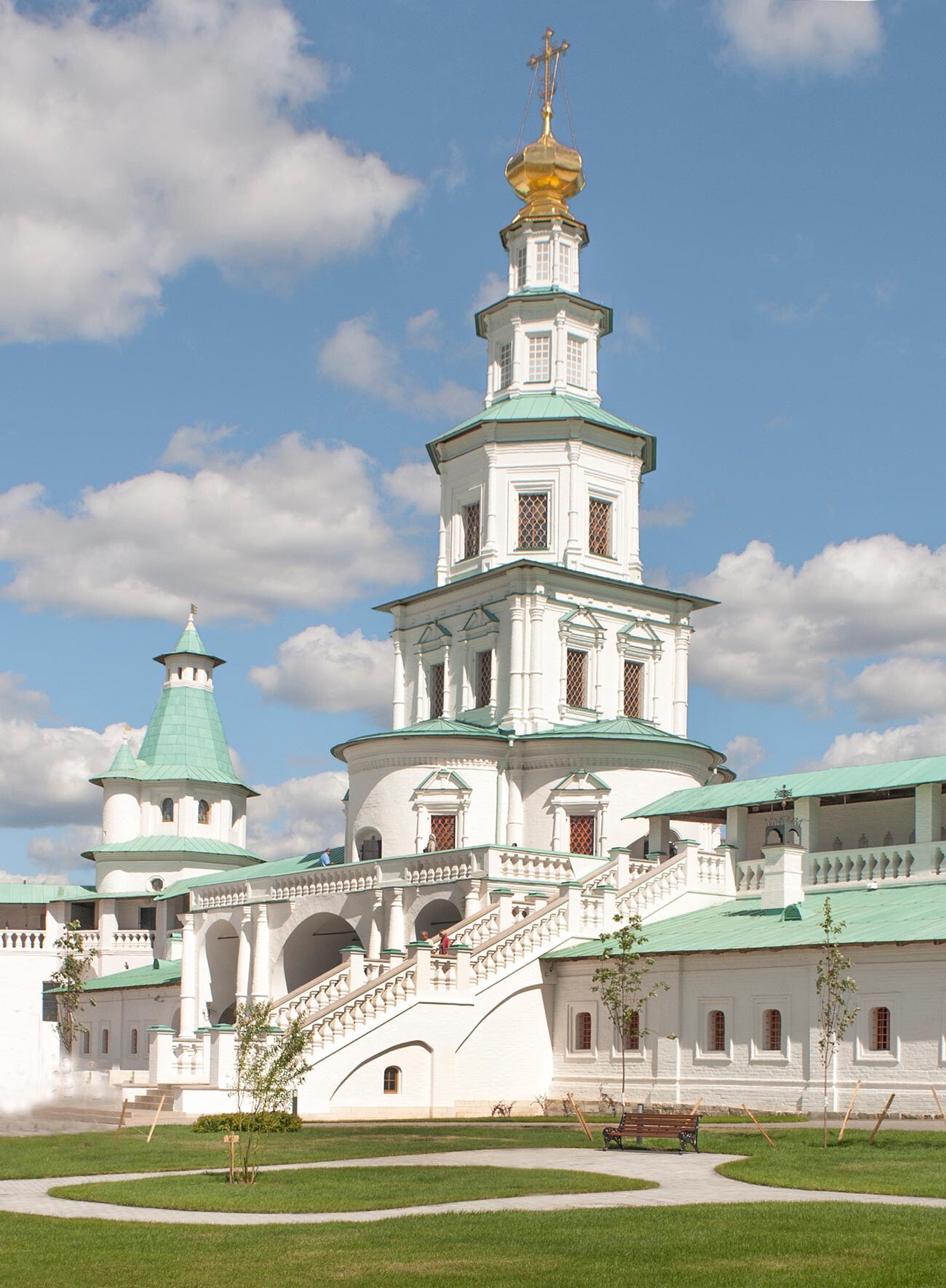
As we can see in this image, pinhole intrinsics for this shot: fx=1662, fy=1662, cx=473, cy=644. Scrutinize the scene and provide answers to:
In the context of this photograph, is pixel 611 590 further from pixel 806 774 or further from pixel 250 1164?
pixel 250 1164

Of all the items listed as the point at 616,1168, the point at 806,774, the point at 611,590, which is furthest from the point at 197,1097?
the point at 611,590

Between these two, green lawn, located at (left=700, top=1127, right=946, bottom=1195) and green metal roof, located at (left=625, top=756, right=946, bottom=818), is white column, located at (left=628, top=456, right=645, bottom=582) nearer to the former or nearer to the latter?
green metal roof, located at (left=625, top=756, right=946, bottom=818)

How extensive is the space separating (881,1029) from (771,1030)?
258 centimetres

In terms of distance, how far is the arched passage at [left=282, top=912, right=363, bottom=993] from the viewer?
152ft

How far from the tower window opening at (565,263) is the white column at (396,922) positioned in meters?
24.2

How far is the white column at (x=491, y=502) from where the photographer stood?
Result: 175ft

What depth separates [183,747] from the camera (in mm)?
70938

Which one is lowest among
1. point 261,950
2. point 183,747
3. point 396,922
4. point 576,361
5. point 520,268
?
point 261,950

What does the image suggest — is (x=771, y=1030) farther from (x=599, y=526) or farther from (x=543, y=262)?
(x=543, y=262)

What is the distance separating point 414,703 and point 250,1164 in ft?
107

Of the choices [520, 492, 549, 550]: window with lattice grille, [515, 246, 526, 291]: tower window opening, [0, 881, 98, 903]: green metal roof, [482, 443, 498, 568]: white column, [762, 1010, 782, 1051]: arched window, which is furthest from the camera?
[0, 881, 98, 903]: green metal roof

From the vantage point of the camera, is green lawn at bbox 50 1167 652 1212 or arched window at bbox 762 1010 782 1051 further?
arched window at bbox 762 1010 782 1051

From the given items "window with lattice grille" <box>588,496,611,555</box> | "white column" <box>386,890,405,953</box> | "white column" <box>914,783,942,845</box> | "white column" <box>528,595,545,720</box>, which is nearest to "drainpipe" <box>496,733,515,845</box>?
"white column" <box>528,595,545,720</box>

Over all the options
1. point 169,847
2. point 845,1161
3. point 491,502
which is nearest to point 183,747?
point 169,847
